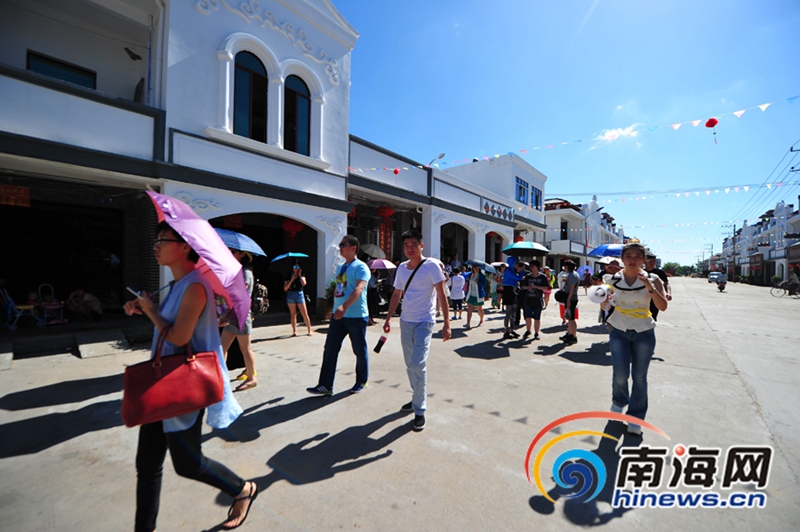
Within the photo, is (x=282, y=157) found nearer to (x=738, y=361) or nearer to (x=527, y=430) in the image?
(x=527, y=430)

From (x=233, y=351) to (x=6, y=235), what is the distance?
8513mm

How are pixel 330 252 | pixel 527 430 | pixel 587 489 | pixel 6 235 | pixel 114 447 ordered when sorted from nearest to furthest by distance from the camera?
pixel 587 489
pixel 114 447
pixel 527 430
pixel 6 235
pixel 330 252

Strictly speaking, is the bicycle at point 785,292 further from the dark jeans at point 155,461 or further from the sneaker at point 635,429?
the dark jeans at point 155,461

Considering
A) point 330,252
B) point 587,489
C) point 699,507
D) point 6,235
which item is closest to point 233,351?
point 587,489

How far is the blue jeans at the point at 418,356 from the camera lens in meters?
3.24

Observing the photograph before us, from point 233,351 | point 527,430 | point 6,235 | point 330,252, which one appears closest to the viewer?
point 527,430

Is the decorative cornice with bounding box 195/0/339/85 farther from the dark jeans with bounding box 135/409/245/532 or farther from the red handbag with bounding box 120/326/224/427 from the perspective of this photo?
the dark jeans with bounding box 135/409/245/532

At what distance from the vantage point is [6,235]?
8.23 meters

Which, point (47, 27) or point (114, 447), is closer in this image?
point (114, 447)

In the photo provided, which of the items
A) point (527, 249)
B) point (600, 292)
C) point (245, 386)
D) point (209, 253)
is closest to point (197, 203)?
point (245, 386)

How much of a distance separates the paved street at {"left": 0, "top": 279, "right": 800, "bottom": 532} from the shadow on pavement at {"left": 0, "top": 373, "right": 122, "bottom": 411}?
0.03 metres

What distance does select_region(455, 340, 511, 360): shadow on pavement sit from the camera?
19.0ft

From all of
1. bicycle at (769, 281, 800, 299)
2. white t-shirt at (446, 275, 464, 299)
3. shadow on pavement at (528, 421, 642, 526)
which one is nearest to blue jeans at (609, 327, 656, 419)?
shadow on pavement at (528, 421, 642, 526)
